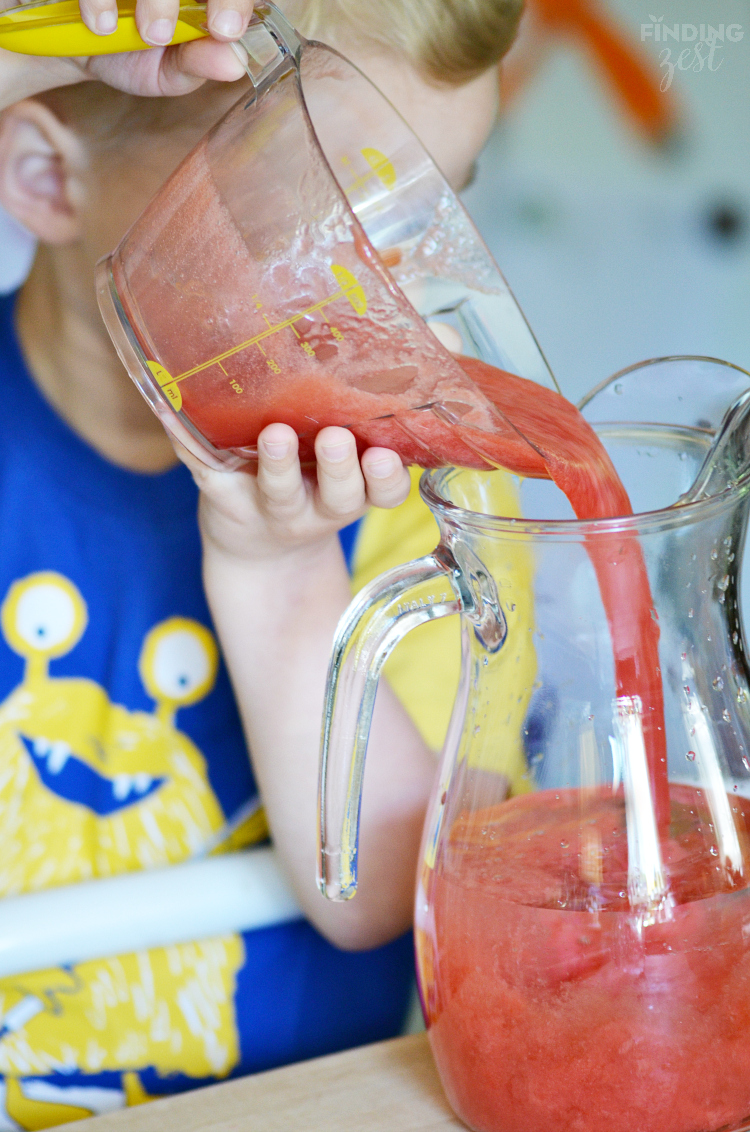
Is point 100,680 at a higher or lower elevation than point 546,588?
lower

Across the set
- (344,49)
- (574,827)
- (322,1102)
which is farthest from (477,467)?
(344,49)

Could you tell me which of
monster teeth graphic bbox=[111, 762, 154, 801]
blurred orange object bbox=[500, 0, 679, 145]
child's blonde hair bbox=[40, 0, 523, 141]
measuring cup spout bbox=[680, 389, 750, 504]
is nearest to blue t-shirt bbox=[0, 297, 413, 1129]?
monster teeth graphic bbox=[111, 762, 154, 801]

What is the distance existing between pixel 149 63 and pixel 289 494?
0.78ft

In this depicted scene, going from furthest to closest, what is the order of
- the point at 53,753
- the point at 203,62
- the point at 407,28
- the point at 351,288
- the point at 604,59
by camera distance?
1. the point at 604,59
2. the point at 53,753
3. the point at 407,28
4. the point at 203,62
5. the point at 351,288

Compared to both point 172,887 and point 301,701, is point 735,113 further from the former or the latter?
point 172,887

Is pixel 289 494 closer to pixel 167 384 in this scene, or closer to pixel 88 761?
pixel 167 384

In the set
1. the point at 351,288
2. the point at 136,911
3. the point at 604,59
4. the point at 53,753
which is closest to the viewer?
the point at 351,288

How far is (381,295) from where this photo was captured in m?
0.36

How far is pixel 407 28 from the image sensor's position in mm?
719

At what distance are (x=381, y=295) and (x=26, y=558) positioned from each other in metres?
0.57

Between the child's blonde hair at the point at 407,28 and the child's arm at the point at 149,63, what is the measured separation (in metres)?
0.19

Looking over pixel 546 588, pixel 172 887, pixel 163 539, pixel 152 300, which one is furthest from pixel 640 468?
pixel 163 539

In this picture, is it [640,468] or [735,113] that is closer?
[640,468]

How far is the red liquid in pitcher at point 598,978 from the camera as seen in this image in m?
0.38
